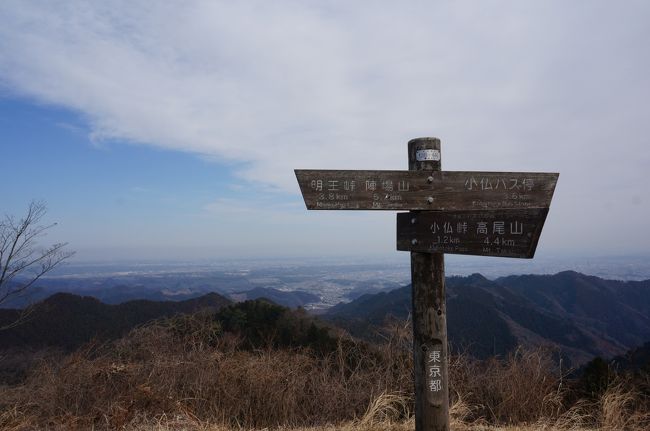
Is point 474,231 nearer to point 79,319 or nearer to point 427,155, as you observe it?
point 427,155

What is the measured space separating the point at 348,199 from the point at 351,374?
4.01m

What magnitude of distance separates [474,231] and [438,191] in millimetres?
429

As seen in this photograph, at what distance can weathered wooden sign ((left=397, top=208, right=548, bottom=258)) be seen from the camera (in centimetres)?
272

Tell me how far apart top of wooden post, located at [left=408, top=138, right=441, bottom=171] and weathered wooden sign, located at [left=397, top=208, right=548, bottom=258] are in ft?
1.21

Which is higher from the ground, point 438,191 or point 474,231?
point 438,191

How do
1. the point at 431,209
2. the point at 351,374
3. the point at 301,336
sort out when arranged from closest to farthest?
the point at 431,209 < the point at 351,374 < the point at 301,336

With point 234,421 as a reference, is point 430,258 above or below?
above

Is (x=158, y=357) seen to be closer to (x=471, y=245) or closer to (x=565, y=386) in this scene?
(x=471, y=245)

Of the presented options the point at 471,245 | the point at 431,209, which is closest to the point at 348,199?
the point at 431,209

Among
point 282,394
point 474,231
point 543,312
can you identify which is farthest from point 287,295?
point 474,231

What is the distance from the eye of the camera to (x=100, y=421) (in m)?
4.64

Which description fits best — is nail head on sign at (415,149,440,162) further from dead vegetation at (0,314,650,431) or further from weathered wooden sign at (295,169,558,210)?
dead vegetation at (0,314,650,431)

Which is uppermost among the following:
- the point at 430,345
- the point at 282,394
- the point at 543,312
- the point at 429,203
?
the point at 429,203

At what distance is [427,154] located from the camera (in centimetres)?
331
